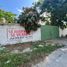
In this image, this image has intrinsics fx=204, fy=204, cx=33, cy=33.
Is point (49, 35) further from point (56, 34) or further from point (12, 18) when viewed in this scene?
point (12, 18)

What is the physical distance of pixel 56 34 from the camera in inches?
1174

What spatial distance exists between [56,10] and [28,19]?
28.2 feet

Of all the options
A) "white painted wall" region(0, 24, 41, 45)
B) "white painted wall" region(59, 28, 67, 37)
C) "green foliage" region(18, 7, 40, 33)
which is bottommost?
"white painted wall" region(59, 28, 67, 37)

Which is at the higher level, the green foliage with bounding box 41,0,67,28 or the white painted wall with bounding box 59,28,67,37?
the green foliage with bounding box 41,0,67,28

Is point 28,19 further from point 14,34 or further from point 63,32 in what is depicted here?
point 63,32

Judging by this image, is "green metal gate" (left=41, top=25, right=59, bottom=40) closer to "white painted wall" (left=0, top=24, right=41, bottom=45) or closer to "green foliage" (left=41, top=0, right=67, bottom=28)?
"green foliage" (left=41, top=0, right=67, bottom=28)

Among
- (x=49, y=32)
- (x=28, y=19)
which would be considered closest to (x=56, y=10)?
(x=49, y=32)

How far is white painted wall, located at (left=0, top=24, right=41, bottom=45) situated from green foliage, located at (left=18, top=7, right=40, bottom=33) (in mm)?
603

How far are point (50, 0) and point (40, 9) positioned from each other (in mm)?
2027

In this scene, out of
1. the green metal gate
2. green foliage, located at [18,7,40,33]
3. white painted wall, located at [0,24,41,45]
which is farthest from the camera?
the green metal gate

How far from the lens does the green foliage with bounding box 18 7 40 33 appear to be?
2183 centimetres

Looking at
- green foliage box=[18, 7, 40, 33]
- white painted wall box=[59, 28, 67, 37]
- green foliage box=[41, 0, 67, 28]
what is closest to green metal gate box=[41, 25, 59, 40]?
green foliage box=[41, 0, 67, 28]

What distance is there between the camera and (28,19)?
21812mm

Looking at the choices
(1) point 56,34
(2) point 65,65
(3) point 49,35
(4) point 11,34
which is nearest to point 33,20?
(4) point 11,34
